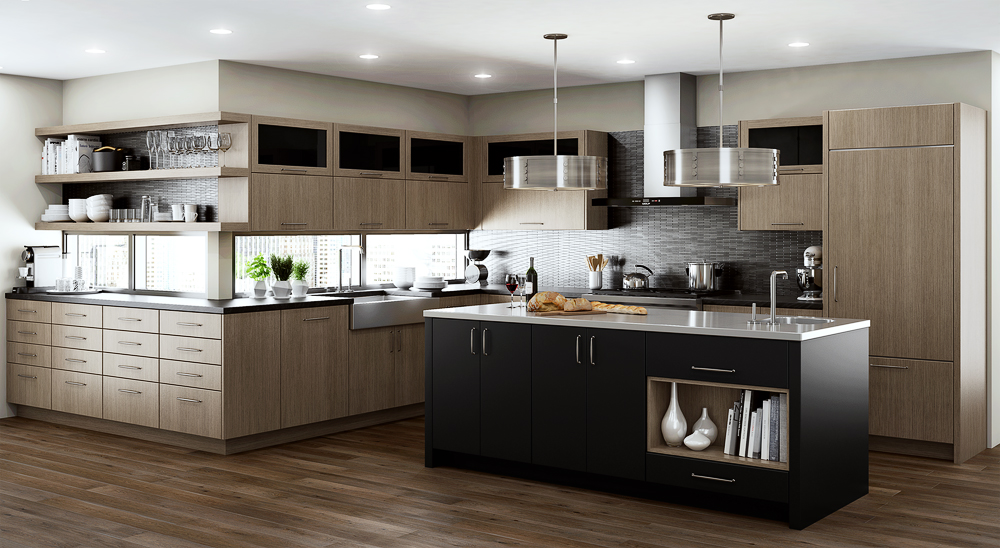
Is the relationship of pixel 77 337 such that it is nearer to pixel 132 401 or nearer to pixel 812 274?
pixel 132 401

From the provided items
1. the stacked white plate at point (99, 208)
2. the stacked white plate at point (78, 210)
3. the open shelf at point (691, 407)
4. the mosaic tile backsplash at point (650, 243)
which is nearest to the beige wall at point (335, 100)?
the mosaic tile backsplash at point (650, 243)

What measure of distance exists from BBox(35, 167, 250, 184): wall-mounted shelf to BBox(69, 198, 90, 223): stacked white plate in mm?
155

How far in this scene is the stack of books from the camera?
172 inches

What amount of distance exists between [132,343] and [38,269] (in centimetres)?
139

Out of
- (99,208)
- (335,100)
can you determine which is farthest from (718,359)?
(99,208)

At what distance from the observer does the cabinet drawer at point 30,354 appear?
6766mm

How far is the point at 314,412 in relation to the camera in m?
6.27

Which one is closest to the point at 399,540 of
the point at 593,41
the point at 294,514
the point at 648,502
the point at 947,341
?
the point at 294,514

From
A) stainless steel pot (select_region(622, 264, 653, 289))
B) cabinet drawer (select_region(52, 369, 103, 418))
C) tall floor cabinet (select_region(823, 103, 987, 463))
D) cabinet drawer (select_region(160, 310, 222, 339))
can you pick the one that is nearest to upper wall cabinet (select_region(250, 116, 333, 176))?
cabinet drawer (select_region(160, 310, 222, 339))

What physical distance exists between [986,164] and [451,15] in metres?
3.60

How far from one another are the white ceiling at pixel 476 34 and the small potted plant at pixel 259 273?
4.49 feet

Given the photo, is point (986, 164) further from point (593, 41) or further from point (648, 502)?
point (648, 502)

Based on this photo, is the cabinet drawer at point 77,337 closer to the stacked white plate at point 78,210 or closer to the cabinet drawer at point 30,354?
the cabinet drawer at point 30,354

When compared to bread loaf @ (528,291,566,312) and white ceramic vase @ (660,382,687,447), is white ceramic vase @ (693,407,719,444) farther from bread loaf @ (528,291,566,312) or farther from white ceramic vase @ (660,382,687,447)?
bread loaf @ (528,291,566,312)
